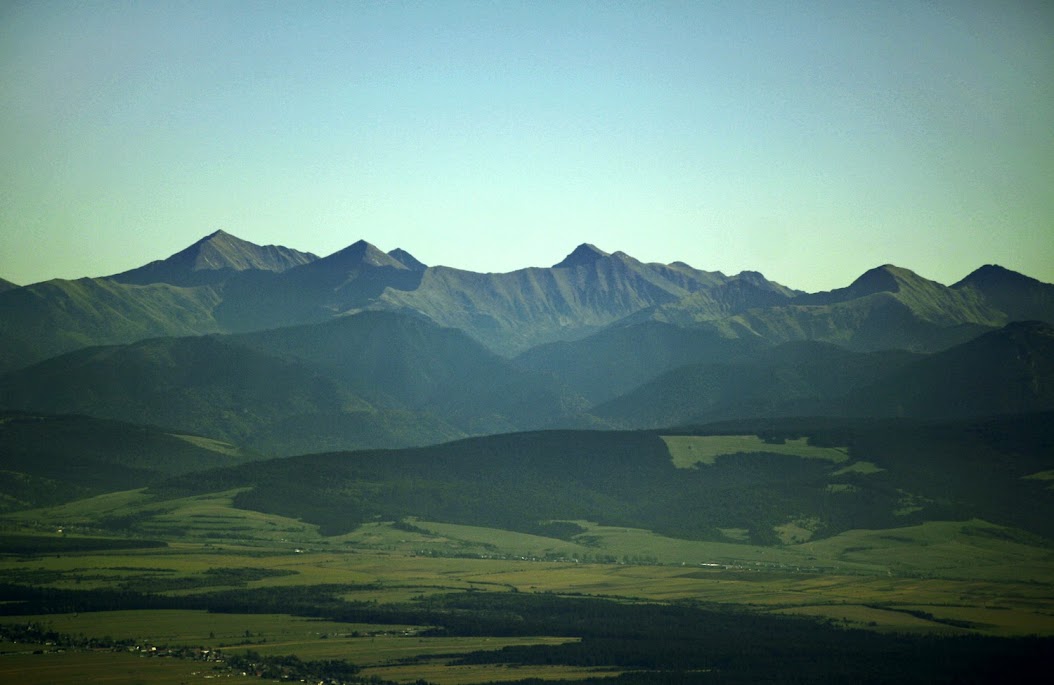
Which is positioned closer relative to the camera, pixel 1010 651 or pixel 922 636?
pixel 1010 651

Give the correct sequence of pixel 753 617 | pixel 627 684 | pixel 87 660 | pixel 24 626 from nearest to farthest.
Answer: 1. pixel 627 684
2. pixel 87 660
3. pixel 24 626
4. pixel 753 617

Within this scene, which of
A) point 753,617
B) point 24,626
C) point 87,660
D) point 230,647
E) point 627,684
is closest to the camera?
point 627,684

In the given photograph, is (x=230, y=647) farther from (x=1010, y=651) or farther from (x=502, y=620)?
(x=1010, y=651)

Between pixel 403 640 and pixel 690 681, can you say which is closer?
pixel 690 681

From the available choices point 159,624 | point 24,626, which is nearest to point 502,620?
point 159,624

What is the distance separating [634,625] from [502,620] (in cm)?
1715

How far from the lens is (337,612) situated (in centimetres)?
19262

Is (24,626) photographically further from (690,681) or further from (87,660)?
(690,681)

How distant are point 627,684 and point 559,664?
47.8 feet

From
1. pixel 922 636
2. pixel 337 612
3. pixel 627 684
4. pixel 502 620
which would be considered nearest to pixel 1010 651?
pixel 922 636

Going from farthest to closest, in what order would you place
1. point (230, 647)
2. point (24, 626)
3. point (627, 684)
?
1. point (24, 626)
2. point (230, 647)
3. point (627, 684)

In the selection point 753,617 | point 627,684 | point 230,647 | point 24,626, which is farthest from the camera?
point 753,617

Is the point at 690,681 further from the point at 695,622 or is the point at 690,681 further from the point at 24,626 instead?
the point at 24,626

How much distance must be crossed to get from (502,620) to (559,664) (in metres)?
29.4
